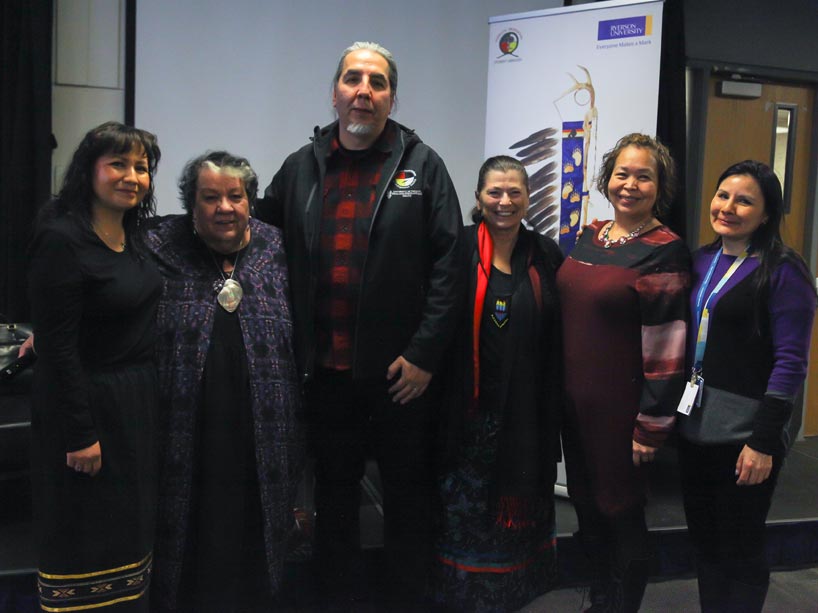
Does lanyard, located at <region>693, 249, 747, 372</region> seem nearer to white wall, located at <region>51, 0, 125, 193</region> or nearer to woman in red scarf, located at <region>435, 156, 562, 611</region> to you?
woman in red scarf, located at <region>435, 156, 562, 611</region>

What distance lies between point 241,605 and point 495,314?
3.20ft

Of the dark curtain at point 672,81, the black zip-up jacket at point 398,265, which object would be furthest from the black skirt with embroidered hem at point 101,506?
the dark curtain at point 672,81

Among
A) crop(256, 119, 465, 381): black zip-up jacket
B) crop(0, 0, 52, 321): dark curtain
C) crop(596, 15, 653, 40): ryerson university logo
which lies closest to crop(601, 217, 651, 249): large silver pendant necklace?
crop(256, 119, 465, 381): black zip-up jacket

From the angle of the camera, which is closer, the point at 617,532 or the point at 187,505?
the point at 187,505

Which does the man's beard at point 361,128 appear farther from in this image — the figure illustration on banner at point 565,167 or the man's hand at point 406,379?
the figure illustration on banner at point 565,167

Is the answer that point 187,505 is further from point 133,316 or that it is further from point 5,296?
point 5,296

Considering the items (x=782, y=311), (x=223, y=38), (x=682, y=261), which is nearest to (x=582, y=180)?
(x=682, y=261)

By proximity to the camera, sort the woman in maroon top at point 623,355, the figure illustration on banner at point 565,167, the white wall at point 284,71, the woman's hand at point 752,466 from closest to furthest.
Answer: the woman's hand at point 752,466
the woman in maroon top at point 623,355
the figure illustration on banner at point 565,167
the white wall at point 284,71

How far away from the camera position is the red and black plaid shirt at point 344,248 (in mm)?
1824

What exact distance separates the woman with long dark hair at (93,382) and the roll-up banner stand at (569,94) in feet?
5.24

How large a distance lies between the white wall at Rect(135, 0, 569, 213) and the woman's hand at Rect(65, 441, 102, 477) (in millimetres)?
1729

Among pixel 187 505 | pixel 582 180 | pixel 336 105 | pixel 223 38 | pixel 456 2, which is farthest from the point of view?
pixel 456 2

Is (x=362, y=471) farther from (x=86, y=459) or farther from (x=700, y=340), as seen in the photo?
(x=700, y=340)

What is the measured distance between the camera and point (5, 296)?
8.95 feet
